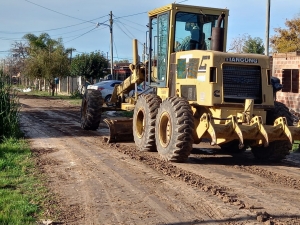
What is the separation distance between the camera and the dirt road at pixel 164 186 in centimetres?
635

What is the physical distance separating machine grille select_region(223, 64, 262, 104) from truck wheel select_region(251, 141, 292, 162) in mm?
1026

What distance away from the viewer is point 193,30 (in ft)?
38.9

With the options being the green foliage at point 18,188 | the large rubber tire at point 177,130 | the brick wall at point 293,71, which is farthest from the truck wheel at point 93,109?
the brick wall at point 293,71

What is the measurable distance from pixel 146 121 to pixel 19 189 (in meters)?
4.19

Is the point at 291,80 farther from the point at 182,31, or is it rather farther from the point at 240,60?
the point at 240,60

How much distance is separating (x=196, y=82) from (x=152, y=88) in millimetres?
2715

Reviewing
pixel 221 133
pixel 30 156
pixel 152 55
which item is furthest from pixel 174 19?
pixel 30 156

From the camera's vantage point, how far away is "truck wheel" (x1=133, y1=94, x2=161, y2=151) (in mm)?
11227

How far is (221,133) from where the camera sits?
950 centimetres

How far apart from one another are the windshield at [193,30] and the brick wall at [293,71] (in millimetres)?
8864

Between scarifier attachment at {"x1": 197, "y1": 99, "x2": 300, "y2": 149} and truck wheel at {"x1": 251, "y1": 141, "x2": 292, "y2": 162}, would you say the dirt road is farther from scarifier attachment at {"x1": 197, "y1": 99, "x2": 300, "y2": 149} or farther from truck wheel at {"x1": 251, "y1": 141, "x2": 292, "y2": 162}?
scarifier attachment at {"x1": 197, "y1": 99, "x2": 300, "y2": 149}

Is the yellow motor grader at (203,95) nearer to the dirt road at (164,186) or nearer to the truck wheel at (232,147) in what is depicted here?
the truck wheel at (232,147)

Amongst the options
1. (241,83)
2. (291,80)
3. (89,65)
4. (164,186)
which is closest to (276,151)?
(241,83)

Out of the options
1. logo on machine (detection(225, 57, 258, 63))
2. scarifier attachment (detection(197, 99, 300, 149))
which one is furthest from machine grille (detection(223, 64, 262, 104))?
scarifier attachment (detection(197, 99, 300, 149))
